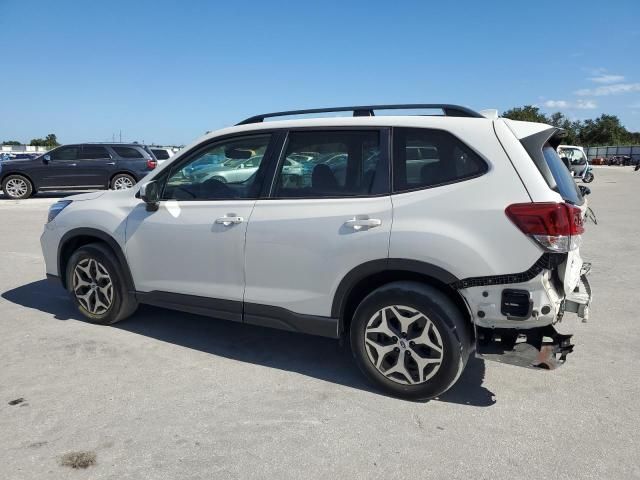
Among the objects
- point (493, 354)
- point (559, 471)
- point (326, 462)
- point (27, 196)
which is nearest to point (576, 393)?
point (493, 354)

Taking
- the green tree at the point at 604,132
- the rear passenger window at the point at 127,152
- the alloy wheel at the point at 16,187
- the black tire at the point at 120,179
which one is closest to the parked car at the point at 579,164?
the rear passenger window at the point at 127,152

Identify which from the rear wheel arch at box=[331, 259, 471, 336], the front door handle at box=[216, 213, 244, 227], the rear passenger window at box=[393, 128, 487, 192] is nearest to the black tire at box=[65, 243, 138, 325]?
the front door handle at box=[216, 213, 244, 227]

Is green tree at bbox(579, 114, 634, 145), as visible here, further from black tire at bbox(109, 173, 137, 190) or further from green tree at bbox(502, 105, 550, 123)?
black tire at bbox(109, 173, 137, 190)

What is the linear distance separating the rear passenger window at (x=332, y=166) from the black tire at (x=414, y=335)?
68 centimetres

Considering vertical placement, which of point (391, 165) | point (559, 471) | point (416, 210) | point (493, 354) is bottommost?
point (559, 471)

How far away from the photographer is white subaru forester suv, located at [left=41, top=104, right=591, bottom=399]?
9.79 ft

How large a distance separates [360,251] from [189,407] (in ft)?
4.73

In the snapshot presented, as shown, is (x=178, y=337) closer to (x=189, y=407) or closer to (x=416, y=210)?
(x=189, y=407)

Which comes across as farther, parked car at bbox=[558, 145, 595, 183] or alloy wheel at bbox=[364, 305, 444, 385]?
parked car at bbox=[558, 145, 595, 183]

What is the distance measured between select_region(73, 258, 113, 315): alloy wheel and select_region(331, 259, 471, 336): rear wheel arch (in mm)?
2188

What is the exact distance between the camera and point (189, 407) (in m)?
3.23

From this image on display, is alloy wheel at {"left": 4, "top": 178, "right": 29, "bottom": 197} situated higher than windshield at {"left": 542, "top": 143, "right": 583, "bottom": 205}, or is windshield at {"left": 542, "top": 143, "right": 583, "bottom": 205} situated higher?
windshield at {"left": 542, "top": 143, "right": 583, "bottom": 205}

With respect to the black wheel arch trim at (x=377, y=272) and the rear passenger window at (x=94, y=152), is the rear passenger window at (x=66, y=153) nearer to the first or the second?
the rear passenger window at (x=94, y=152)

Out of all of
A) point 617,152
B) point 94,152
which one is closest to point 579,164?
point 94,152
